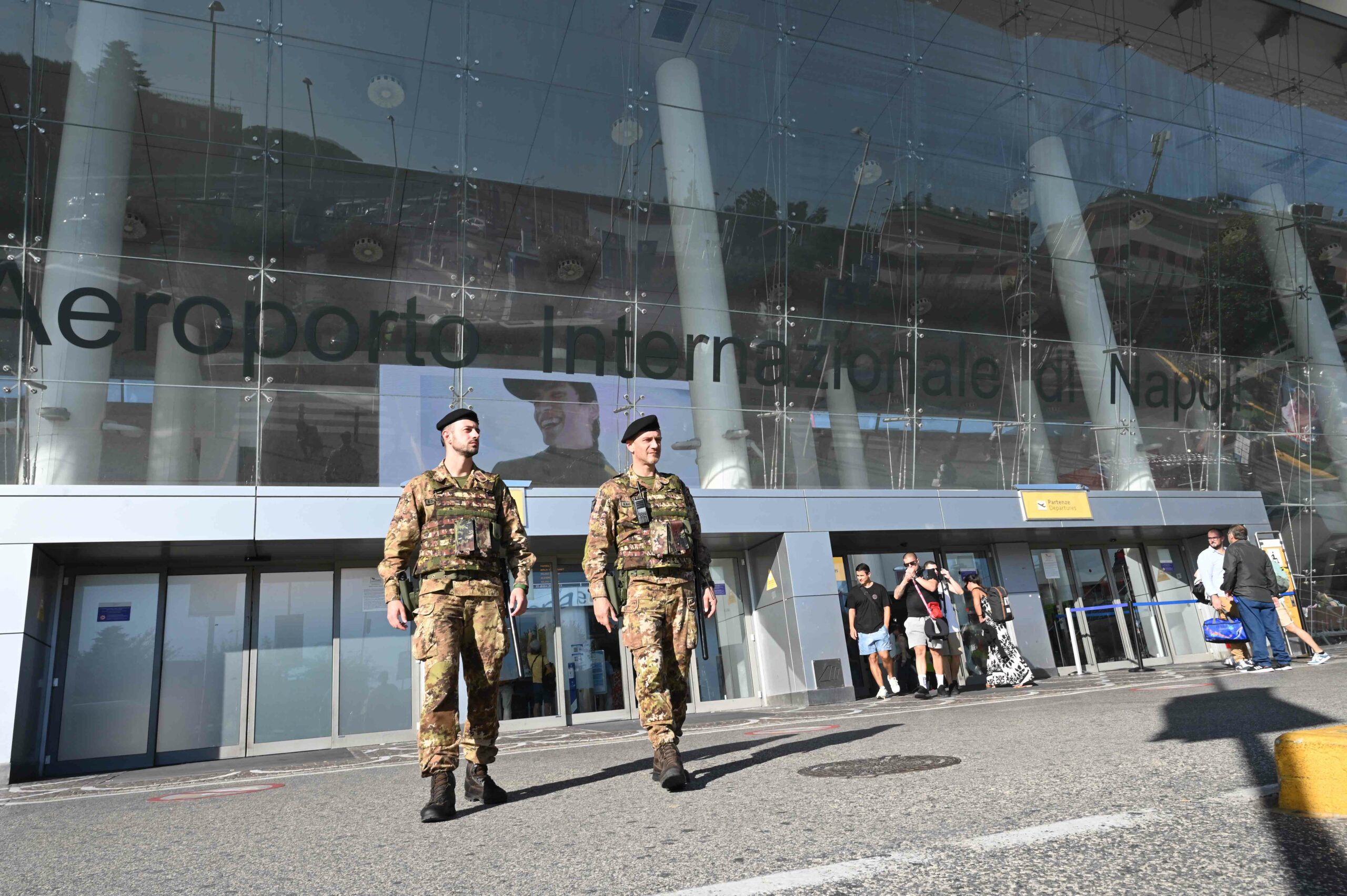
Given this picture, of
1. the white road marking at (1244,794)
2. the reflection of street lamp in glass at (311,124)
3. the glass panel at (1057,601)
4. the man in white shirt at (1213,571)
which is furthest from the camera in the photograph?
the glass panel at (1057,601)

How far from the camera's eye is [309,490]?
12.4 meters

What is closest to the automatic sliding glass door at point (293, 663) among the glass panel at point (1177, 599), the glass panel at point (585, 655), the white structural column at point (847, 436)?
the glass panel at point (585, 655)

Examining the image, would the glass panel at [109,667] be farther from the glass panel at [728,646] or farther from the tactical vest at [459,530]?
the tactical vest at [459,530]

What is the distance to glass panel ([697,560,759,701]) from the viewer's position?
14664mm

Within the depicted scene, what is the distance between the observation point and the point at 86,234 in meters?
12.5

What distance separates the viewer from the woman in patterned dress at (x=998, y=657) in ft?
46.2

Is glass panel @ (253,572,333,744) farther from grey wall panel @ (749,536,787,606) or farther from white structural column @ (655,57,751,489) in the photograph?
grey wall panel @ (749,536,787,606)

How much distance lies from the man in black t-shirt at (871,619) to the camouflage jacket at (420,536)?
9.12m

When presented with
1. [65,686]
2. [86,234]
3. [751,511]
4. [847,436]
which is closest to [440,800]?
[65,686]

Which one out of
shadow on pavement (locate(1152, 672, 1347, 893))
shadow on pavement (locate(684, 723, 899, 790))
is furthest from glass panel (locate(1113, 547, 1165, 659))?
shadow on pavement (locate(684, 723, 899, 790))

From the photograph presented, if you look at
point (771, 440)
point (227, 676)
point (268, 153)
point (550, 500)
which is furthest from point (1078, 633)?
point (268, 153)

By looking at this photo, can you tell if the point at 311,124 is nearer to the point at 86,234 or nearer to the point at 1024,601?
the point at 86,234

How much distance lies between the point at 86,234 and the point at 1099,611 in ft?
56.4

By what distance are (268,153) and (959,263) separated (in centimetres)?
1150
